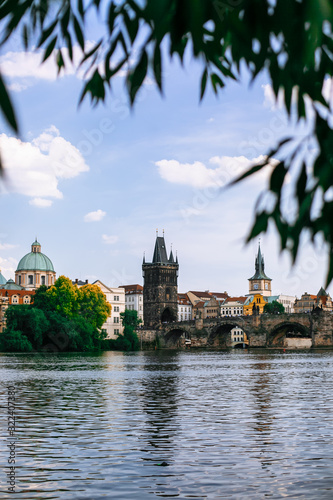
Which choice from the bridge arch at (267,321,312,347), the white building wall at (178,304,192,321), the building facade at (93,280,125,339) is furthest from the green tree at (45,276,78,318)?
the white building wall at (178,304,192,321)

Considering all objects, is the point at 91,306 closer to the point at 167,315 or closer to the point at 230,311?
the point at 167,315

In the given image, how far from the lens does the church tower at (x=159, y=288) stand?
143m

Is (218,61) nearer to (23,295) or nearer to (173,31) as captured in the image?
(173,31)

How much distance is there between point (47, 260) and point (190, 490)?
157 m

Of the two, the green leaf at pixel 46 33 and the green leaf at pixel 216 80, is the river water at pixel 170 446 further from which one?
the green leaf at pixel 46 33

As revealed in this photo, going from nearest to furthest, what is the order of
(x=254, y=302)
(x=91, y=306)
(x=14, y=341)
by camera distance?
(x=14, y=341) → (x=91, y=306) → (x=254, y=302)

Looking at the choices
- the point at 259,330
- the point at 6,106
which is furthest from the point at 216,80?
the point at 259,330

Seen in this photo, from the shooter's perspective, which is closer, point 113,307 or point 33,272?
point 113,307

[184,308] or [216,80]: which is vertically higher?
[184,308]

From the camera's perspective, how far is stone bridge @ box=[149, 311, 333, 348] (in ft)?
359

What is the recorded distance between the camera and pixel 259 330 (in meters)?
119

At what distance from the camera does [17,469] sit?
36.5 feet

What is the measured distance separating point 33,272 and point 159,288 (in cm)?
3197

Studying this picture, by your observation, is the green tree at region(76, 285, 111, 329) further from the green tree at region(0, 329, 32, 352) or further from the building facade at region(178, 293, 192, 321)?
the building facade at region(178, 293, 192, 321)
